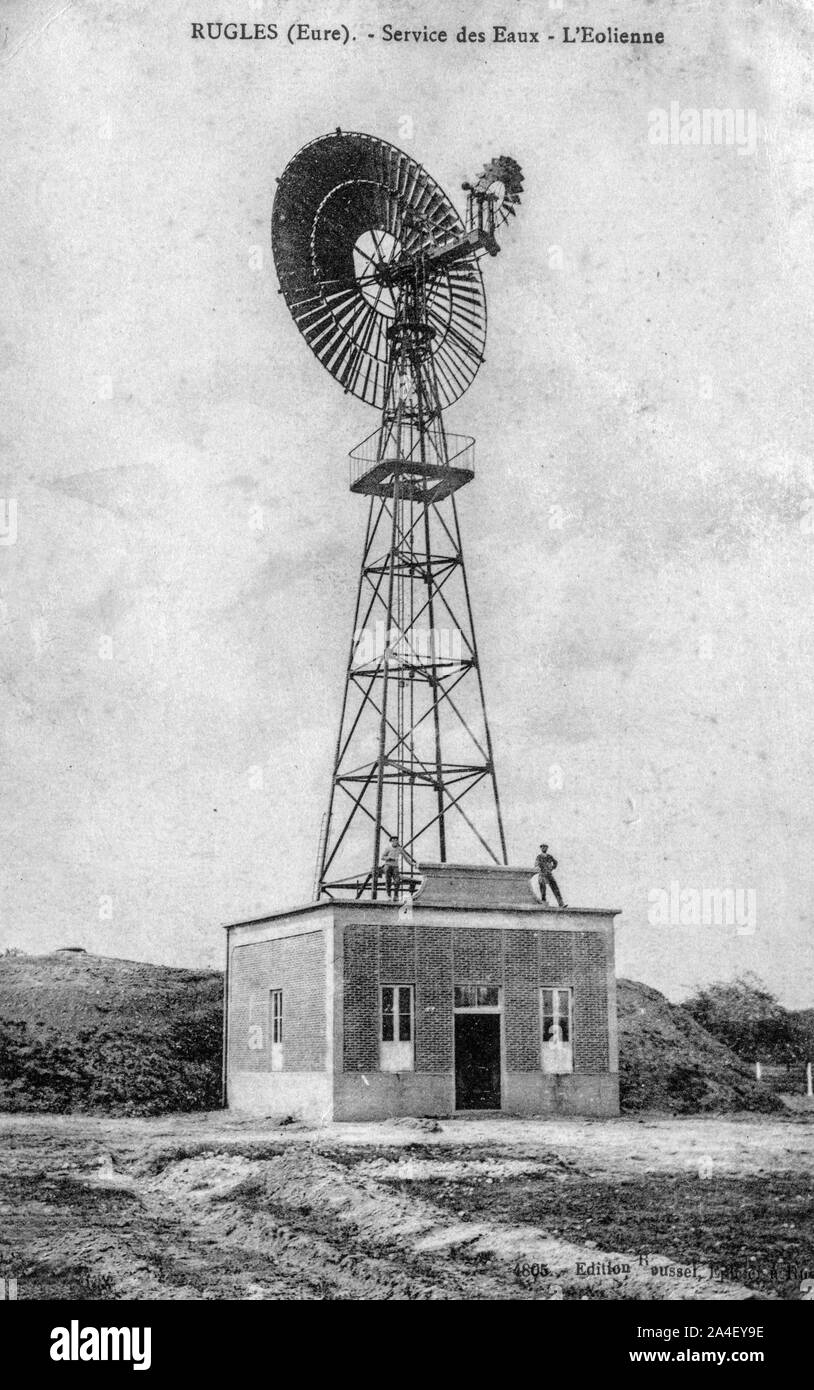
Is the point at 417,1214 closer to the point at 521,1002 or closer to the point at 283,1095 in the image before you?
the point at 521,1002

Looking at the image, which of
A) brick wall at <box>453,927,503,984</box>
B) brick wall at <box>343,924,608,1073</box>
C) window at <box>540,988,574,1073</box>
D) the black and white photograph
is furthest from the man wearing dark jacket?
window at <box>540,988,574,1073</box>

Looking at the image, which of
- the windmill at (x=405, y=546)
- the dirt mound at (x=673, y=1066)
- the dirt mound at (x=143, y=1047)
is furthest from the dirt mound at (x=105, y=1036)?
the dirt mound at (x=673, y=1066)

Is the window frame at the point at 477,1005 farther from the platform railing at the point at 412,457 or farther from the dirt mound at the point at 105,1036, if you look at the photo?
the platform railing at the point at 412,457

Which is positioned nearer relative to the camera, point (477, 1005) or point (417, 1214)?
point (417, 1214)

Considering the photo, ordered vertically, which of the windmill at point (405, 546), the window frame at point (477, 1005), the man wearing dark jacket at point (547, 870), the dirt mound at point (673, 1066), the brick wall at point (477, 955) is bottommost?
the dirt mound at point (673, 1066)

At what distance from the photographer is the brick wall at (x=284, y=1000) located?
25734mm

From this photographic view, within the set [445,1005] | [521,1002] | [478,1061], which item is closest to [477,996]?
[445,1005]

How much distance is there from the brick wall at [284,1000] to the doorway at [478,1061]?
2.65m

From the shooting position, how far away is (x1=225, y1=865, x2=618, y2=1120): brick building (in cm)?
2503

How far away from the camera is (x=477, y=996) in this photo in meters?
26.1

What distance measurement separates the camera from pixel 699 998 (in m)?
36.9

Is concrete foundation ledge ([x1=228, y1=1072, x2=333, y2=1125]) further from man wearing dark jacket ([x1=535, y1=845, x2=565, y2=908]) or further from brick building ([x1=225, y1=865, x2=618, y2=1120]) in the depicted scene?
man wearing dark jacket ([x1=535, y1=845, x2=565, y2=908])

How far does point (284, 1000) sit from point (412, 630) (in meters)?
7.61

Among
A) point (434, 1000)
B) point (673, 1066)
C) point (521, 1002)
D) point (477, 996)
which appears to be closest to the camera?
point (434, 1000)
